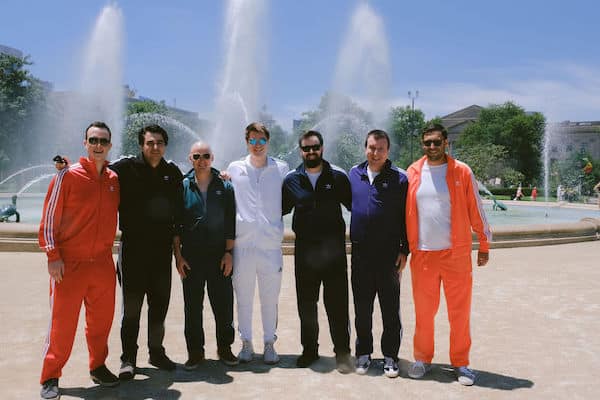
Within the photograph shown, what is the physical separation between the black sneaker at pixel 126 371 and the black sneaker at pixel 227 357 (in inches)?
29.4

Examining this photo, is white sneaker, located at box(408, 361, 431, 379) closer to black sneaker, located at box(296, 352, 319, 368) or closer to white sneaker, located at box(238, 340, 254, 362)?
black sneaker, located at box(296, 352, 319, 368)

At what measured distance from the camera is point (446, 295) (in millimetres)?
4066

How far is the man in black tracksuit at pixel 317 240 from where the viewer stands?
4.22 meters

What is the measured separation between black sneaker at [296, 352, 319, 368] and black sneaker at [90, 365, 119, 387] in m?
1.50

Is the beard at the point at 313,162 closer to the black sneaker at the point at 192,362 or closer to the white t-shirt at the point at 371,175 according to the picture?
the white t-shirt at the point at 371,175

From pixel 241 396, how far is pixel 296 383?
0.48 metres

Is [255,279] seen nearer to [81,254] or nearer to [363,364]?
[363,364]

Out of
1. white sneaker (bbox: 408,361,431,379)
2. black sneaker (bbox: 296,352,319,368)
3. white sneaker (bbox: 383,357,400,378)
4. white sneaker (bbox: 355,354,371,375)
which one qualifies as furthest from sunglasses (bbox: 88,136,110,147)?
white sneaker (bbox: 408,361,431,379)

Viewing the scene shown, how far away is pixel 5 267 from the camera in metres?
8.10

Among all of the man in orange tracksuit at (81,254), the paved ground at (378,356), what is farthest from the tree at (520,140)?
the man in orange tracksuit at (81,254)

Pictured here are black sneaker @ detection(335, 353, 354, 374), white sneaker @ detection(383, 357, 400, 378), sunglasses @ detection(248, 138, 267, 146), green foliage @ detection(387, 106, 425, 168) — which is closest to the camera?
white sneaker @ detection(383, 357, 400, 378)

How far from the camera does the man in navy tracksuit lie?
4105 millimetres

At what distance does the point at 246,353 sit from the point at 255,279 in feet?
2.19

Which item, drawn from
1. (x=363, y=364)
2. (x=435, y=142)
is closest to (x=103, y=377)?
(x=363, y=364)
